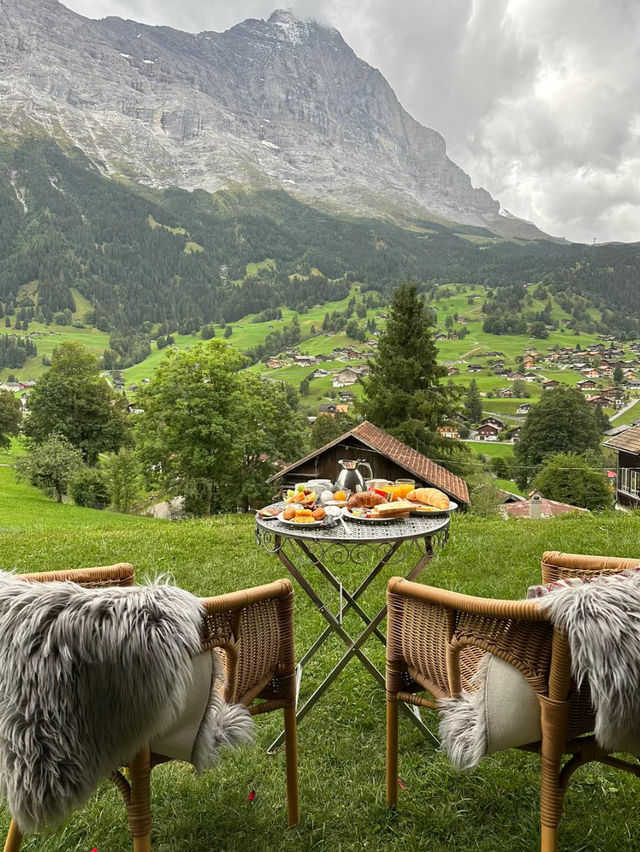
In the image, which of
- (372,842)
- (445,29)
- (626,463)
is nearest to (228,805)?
(372,842)

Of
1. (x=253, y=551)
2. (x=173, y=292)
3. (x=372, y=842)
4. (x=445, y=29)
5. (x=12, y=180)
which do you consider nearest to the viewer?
(x=372, y=842)

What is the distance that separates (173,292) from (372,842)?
127 metres

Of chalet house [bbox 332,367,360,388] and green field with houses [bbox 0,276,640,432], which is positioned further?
chalet house [bbox 332,367,360,388]

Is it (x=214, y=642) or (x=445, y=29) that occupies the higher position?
(x=445, y=29)

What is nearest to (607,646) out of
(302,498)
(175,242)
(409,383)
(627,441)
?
(302,498)

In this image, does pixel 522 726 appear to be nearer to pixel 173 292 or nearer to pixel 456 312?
pixel 456 312

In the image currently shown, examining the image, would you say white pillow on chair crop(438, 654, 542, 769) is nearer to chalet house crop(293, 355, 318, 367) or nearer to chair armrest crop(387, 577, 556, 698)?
chair armrest crop(387, 577, 556, 698)

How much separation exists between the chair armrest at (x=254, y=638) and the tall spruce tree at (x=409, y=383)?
19.3m

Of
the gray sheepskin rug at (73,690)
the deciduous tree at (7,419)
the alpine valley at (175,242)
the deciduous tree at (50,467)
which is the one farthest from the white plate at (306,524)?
the alpine valley at (175,242)

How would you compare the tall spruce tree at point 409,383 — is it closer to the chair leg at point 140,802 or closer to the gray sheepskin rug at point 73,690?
the chair leg at point 140,802

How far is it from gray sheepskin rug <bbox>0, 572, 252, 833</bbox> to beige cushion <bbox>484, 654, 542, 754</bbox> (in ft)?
3.13

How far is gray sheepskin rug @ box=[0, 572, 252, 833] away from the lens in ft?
4.41

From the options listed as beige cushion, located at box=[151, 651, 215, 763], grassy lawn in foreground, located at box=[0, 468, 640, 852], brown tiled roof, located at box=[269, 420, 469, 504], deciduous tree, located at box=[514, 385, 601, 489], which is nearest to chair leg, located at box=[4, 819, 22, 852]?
grassy lawn in foreground, located at box=[0, 468, 640, 852]

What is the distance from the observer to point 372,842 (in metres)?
1.96
